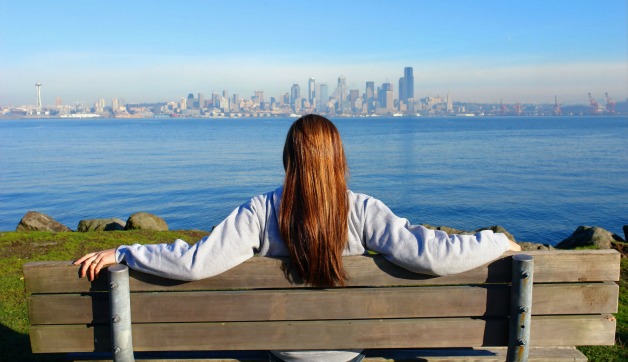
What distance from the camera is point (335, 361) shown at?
2.99 metres

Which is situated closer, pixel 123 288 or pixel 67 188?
pixel 123 288

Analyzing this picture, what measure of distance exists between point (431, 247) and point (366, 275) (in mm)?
329

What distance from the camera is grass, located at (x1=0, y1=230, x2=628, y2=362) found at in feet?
17.1

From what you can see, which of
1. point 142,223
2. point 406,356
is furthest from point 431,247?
point 142,223

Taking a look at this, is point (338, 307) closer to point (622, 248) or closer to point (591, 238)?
point (622, 248)

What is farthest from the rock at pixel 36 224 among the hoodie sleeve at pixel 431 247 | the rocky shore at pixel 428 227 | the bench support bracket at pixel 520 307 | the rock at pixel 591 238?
the bench support bracket at pixel 520 307

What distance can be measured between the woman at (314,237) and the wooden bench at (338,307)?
80 millimetres

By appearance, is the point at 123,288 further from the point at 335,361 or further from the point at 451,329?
the point at 451,329

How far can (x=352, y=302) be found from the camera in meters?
2.77

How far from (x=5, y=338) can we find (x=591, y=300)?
5.23 metres

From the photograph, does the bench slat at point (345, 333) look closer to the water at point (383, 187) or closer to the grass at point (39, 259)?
the grass at point (39, 259)

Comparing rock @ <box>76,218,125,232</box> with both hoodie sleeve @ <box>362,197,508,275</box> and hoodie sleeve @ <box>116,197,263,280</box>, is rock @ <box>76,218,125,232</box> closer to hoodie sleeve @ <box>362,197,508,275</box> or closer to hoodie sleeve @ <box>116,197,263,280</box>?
hoodie sleeve @ <box>116,197,263,280</box>

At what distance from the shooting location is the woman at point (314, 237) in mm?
2688

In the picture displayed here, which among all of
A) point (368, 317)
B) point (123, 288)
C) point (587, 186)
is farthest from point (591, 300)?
point (587, 186)
